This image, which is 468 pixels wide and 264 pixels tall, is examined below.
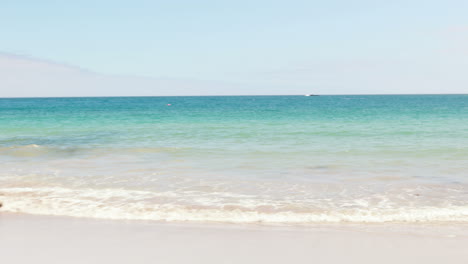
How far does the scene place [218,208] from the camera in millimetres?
8594

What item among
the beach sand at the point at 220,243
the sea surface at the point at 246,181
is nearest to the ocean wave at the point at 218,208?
the sea surface at the point at 246,181

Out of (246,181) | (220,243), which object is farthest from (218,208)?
(246,181)

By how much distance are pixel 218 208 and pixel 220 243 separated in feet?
7.04

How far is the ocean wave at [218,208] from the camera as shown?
25.8ft

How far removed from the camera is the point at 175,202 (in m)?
9.07

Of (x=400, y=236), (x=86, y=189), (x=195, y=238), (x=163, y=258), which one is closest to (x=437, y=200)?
(x=400, y=236)

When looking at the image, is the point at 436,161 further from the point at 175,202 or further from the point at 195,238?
the point at 195,238

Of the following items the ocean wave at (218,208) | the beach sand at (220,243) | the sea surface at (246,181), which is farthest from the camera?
the sea surface at (246,181)

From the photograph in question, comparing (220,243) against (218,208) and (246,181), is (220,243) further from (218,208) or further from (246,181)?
(246,181)

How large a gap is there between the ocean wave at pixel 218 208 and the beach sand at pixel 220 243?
451mm

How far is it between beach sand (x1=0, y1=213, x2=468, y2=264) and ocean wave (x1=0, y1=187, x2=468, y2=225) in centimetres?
45

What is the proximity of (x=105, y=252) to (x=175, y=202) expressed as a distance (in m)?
3.09

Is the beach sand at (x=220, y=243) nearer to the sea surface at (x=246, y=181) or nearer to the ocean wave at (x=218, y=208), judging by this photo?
the ocean wave at (x=218, y=208)

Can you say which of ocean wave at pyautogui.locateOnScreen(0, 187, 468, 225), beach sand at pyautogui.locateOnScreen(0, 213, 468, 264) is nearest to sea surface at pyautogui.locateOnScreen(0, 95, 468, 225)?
ocean wave at pyautogui.locateOnScreen(0, 187, 468, 225)
